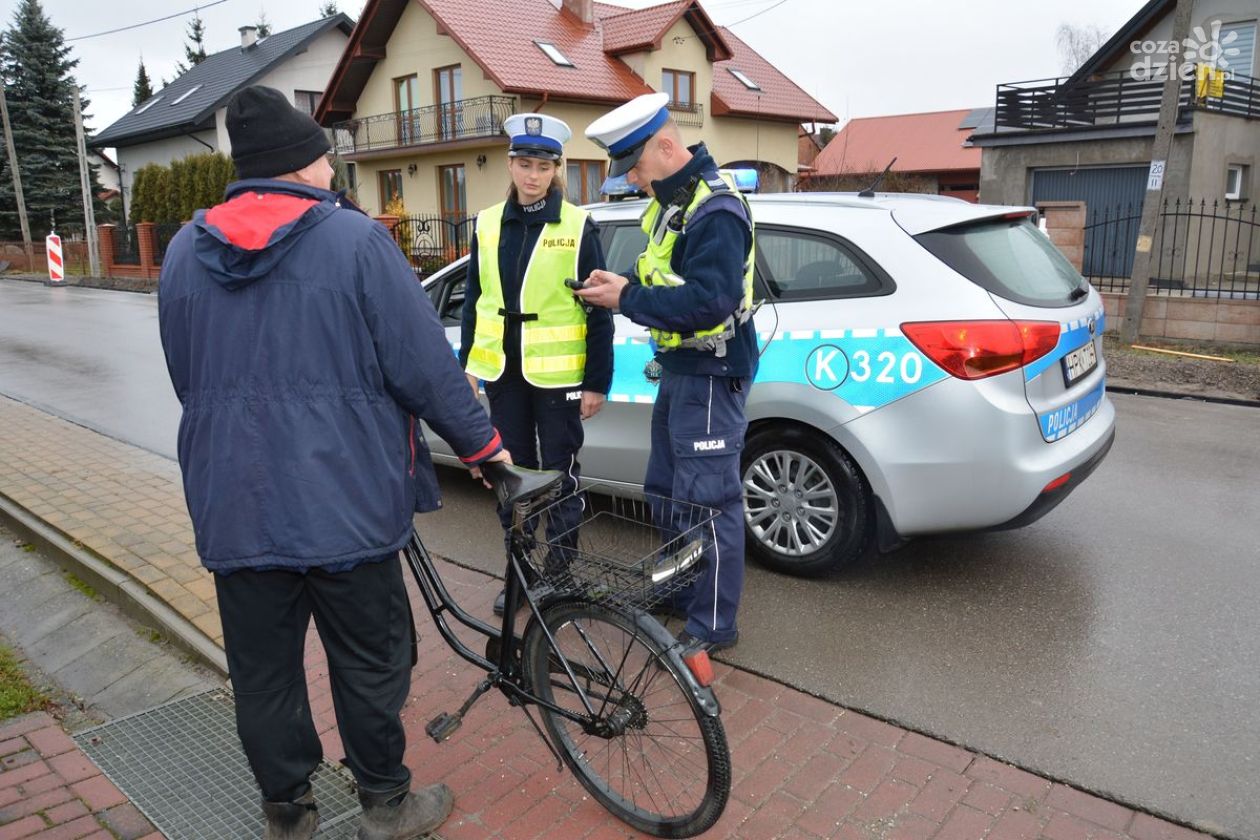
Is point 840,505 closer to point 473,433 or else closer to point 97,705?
point 473,433

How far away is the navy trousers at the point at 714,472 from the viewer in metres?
3.45

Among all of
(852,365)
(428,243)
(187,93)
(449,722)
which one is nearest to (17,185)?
(187,93)

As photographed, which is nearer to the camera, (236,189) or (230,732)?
(236,189)

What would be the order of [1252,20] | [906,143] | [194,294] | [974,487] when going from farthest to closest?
[906,143], [1252,20], [974,487], [194,294]

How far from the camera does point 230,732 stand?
3.38 meters

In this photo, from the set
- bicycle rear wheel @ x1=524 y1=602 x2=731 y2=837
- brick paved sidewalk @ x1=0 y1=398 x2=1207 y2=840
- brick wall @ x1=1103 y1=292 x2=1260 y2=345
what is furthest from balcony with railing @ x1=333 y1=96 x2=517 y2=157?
bicycle rear wheel @ x1=524 y1=602 x2=731 y2=837

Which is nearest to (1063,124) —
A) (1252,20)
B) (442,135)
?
(1252,20)

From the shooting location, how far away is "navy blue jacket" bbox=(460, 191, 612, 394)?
392cm

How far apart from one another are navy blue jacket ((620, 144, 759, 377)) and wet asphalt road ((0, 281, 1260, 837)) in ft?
4.53

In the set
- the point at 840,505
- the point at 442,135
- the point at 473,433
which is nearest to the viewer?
the point at 473,433

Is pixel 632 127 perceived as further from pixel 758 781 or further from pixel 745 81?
pixel 745 81

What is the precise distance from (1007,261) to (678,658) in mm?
2611

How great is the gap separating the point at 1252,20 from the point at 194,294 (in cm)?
2544

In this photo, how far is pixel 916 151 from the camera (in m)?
43.8
